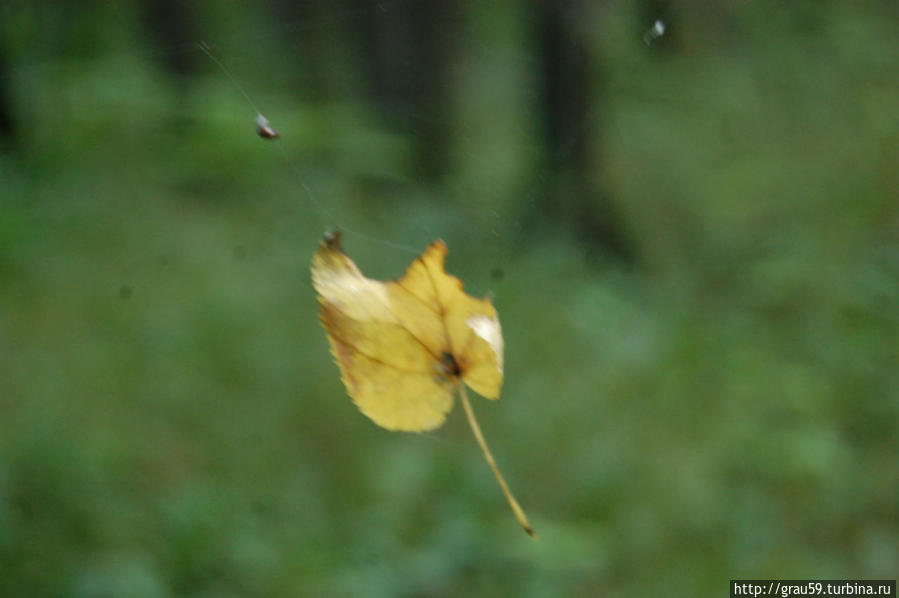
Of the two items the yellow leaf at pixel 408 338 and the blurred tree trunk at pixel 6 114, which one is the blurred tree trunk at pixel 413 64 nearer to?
the blurred tree trunk at pixel 6 114

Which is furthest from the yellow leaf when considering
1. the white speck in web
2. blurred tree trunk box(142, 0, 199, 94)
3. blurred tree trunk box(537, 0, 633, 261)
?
blurred tree trunk box(142, 0, 199, 94)

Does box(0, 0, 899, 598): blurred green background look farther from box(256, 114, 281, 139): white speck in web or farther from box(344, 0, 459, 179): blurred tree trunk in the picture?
box(256, 114, 281, 139): white speck in web

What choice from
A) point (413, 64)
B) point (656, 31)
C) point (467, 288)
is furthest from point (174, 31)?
point (656, 31)

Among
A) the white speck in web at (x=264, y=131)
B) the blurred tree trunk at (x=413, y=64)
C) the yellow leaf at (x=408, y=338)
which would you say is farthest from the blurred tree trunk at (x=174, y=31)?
the yellow leaf at (x=408, y=338)

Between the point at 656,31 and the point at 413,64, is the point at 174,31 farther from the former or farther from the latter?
the point at 656,31

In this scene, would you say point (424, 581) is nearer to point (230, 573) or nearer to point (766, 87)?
point (230, 573)
